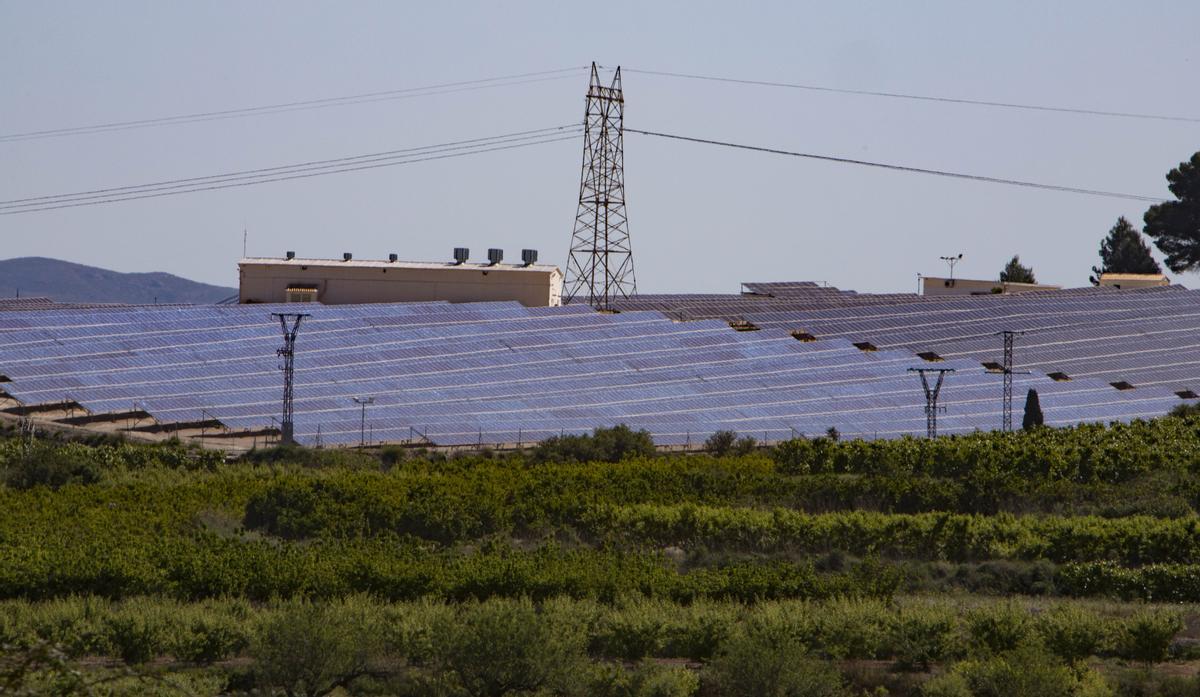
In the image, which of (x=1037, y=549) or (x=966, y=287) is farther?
(x=966, y=287)

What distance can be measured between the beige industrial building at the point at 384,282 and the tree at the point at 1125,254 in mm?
70297

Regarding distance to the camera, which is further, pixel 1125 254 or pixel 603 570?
pixel 1125 254

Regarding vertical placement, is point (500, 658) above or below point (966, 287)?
below

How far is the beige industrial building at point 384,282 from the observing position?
2808 inches

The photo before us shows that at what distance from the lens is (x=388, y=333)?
62.4 meters

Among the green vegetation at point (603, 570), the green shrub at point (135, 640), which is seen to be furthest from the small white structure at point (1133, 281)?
the green shrub at point (135, 640)

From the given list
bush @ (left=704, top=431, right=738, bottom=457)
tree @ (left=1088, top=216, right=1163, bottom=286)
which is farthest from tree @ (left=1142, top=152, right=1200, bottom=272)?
bush @ (left=704, top=431, right=738, bottom=457)

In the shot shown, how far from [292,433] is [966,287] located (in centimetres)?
5736

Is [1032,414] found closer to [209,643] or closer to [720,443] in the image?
[720,443]

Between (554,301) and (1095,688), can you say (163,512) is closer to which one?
(1095,688)

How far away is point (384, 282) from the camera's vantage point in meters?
72.1

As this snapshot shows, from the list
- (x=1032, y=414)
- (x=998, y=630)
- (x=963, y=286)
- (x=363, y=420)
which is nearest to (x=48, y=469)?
(x=363, y=420)

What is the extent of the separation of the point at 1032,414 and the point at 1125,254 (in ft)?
258

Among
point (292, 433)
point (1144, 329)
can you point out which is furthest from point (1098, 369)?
point (292, 433)
